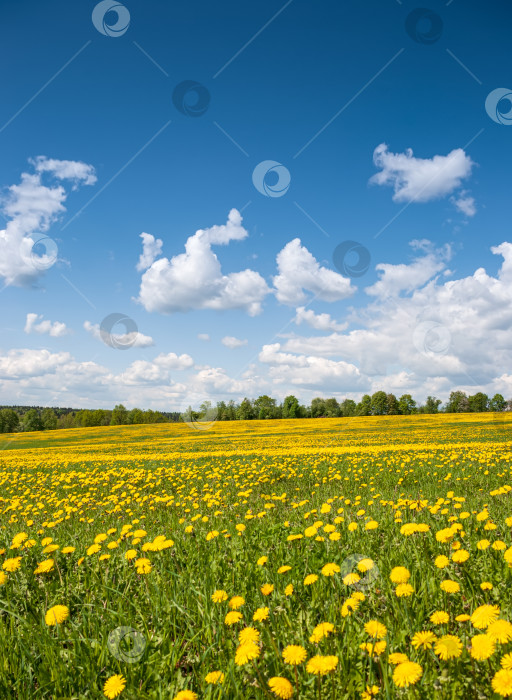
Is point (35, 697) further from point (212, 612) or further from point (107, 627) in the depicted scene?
point (212, 612)

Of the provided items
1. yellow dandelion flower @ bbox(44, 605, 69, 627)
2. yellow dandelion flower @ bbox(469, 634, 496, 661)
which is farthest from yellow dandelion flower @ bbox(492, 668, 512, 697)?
yellow dandelion flower @ bbox(44, 605, 69, 627)

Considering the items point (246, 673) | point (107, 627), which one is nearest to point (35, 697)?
point (107, 627)

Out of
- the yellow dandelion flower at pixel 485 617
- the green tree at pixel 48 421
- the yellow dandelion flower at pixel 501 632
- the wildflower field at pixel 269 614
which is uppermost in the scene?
the yellow dandelion flower at pixel 501 632

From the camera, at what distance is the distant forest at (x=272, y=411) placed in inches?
3829

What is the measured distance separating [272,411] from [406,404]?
37.8 meters

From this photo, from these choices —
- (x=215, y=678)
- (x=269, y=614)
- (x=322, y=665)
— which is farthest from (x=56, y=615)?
(x=322, y=665)

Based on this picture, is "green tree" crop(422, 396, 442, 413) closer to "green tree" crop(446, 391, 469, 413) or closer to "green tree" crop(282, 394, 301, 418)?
"green tree" crop(446, 391, 469, 413)

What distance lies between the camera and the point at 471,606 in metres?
2.39

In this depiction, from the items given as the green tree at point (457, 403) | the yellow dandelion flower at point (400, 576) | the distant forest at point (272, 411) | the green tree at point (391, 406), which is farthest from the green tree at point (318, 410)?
the yellow dandelion flower at point (400, 576)

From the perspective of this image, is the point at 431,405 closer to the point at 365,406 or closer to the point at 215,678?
the point at 365,406

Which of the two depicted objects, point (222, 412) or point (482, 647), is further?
point (222, 412)

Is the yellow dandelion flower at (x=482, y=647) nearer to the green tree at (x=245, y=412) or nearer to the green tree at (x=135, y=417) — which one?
the green tree at (x=245, y=412)

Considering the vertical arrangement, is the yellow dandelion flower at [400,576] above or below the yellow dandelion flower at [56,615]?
above

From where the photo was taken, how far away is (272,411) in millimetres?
97750
